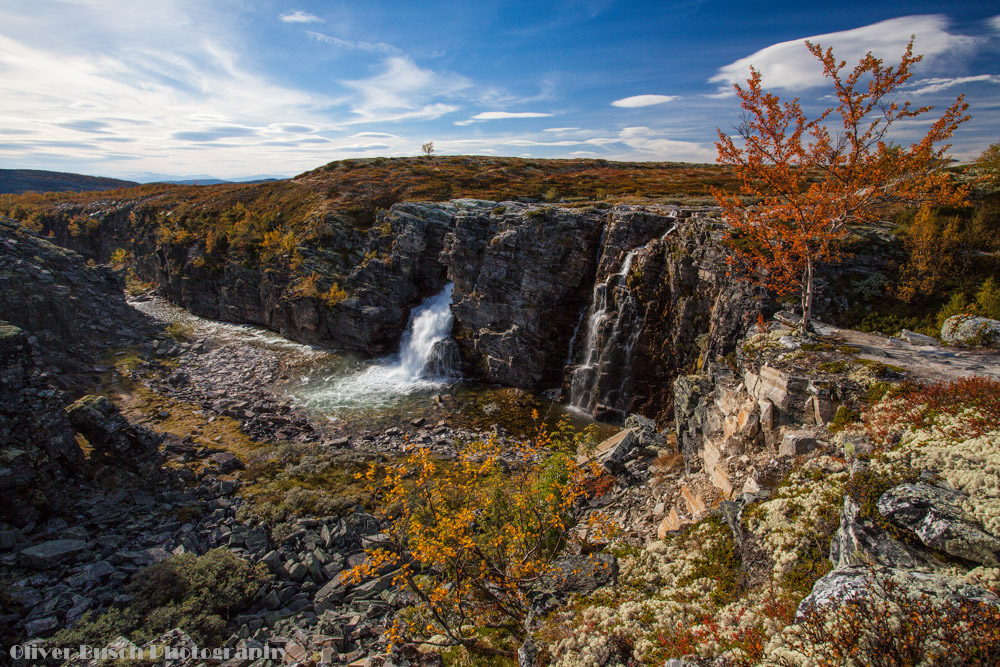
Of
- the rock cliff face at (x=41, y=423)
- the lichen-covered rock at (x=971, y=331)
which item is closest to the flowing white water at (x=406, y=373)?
the rock cliff face at (x=41, y=423)

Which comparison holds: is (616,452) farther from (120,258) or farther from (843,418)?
(120,258)

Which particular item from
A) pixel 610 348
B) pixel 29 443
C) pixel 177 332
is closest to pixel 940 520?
pixel 610 348

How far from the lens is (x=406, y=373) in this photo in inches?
1404

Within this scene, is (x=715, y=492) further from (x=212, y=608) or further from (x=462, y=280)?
(x=462, y=280)

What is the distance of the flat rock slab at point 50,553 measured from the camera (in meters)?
13.0

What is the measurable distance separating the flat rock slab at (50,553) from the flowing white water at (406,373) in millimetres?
16029

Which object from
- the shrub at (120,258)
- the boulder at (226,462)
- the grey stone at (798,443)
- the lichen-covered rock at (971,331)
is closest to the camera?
the grey stone at (798,443)

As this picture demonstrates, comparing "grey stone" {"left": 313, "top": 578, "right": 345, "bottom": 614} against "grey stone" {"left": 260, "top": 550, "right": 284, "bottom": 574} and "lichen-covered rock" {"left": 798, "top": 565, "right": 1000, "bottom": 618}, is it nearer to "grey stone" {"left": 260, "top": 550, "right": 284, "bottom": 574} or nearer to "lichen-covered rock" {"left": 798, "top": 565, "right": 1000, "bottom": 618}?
"grey stone" {"left": 260, "top": 550, "right": 284, "bottom": 574}

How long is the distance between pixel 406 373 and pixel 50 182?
715ft

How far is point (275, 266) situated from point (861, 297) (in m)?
50.2

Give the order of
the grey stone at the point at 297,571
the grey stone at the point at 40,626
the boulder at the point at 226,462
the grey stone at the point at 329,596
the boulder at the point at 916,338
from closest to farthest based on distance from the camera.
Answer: the grey stone at the point at 40,626, the grey stone at the point at 329,596, the grey stone at the point at 297,571, the boulder at the point at 916,338, the boulder at the point at 226,462

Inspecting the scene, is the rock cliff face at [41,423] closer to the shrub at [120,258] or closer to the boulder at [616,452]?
the boulder at [616,452]

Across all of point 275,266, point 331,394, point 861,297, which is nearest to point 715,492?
point 861,297

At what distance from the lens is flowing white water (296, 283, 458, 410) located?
102ft
